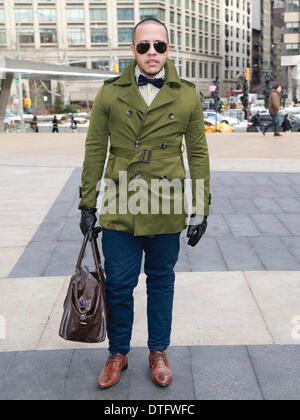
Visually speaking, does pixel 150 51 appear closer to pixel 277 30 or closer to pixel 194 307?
pixel 194 307

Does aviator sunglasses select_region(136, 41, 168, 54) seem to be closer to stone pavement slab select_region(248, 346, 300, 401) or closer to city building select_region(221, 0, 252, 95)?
stone pavement slab select_region(248, 346, 300, 401)

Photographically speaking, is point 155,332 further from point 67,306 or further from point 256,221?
point 256,221

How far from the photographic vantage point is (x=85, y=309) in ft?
8.46

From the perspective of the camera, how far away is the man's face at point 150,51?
2.53 metres

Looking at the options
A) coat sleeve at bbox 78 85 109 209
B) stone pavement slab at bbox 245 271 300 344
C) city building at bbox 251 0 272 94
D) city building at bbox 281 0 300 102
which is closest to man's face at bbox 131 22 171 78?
coat sleeve at bbox 78 85 109 209

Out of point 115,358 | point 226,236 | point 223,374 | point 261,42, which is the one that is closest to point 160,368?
point 115,358

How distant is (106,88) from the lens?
262 centimetres

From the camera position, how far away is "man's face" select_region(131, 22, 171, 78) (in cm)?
253

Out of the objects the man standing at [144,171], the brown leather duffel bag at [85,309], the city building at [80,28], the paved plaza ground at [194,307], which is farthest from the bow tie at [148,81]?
the city building at [80,28]

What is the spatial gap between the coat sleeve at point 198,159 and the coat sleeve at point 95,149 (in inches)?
17.9

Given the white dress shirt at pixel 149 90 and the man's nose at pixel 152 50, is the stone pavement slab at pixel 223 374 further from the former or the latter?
the man's nose at pixel 152 50

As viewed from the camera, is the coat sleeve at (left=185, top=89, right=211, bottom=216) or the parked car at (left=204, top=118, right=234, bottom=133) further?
the parked car at (left=204, top=118, right=234, bottom=133)

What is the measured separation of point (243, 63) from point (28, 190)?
370ft
